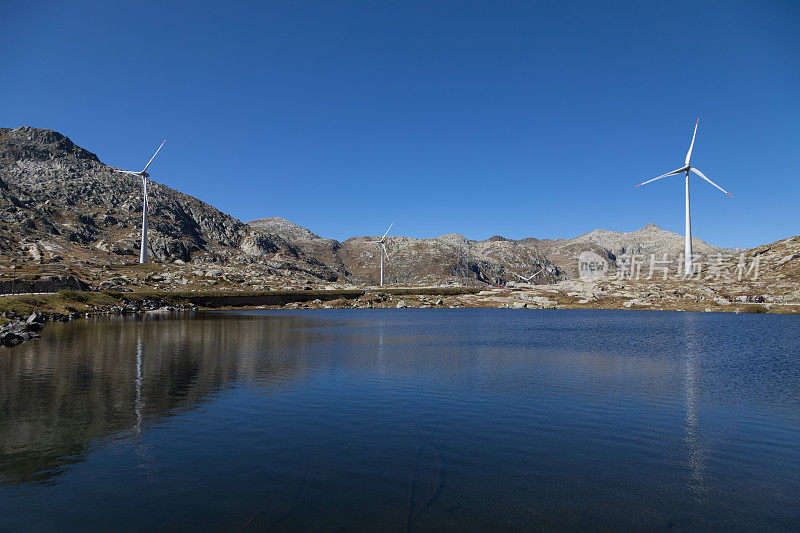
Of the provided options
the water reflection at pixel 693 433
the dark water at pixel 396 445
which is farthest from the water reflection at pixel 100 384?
the water reflection at pixel 693 433

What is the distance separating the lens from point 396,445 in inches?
957

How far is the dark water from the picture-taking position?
1661 cm

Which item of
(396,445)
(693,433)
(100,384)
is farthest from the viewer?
(100,384)

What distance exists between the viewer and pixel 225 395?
118 ft

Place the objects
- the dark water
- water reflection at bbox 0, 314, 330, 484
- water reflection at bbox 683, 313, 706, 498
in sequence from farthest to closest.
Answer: water reflection at bbox 0, 314, 330, 484
water reflection at bbox 683, 313, 706, 498
the dark water

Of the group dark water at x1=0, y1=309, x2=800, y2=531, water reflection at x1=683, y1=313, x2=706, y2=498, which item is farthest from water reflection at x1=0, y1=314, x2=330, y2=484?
water reflection at x1=683, y1=313, x2=706, y2=498

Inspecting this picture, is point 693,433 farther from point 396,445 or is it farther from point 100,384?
point 100,384

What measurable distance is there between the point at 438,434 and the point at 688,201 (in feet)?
717

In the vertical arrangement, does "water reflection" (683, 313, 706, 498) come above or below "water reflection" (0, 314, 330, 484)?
above

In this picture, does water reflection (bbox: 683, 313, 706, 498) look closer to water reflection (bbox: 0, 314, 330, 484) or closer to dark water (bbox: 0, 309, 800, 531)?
dark water (bbox: 0, 309, 800, 531)

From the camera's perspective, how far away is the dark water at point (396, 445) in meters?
16.6

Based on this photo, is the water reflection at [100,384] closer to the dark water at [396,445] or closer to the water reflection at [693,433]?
the dark water at [396,445]

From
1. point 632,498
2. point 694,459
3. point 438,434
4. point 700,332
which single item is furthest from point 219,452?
point 700,332

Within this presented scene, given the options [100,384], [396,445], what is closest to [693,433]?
[396,445]
